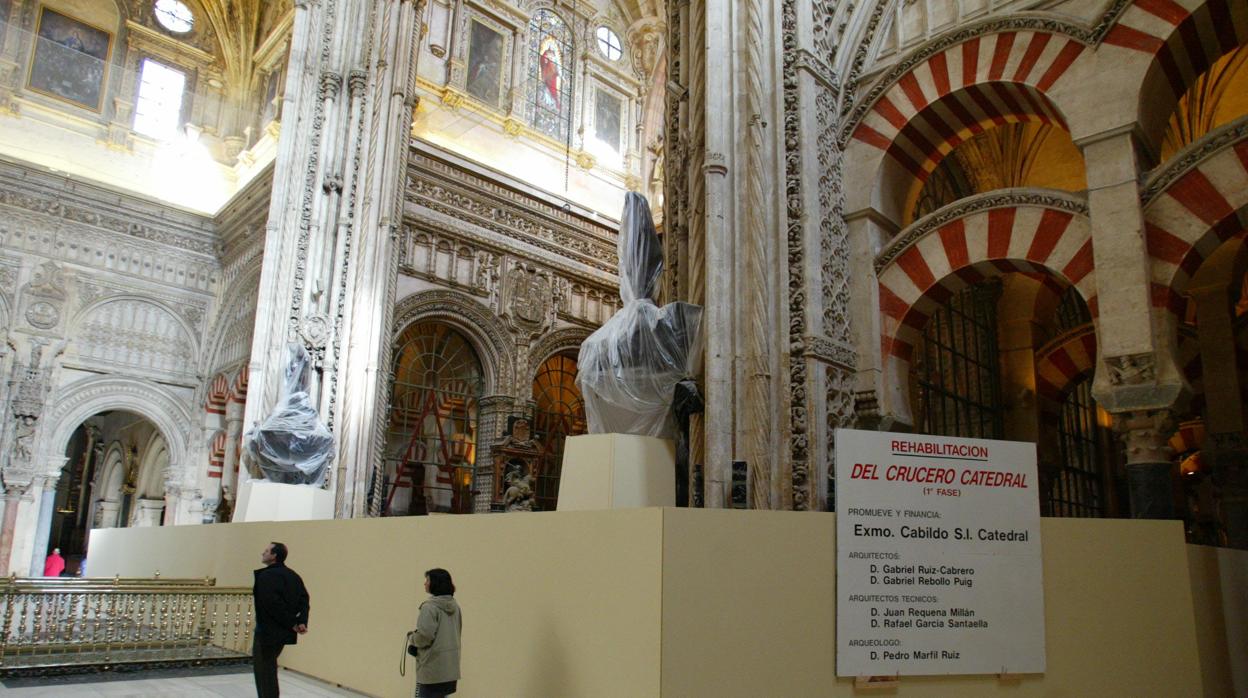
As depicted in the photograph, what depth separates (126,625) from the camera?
7297 millimetres

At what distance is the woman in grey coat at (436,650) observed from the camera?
14.0 ft

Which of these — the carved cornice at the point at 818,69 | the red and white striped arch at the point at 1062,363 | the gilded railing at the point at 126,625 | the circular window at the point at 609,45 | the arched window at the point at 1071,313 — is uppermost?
the circular window at the point at 609,45

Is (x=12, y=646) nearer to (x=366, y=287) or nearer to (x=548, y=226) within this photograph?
(x=366, y=287)

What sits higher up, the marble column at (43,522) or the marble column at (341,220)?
the marble column at (341,220)

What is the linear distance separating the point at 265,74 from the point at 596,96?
7141mm

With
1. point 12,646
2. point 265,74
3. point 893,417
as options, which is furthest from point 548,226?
point 12,646

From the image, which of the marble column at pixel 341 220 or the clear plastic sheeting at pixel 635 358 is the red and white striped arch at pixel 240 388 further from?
the clear plastic sheeting at pixel 635 358

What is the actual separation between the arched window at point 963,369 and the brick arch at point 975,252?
7.88 feet

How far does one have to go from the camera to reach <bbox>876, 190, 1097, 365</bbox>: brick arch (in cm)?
670

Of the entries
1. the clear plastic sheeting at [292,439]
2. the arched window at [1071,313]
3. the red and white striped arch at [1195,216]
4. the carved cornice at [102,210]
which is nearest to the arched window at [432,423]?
the clear plastic sheeting at [292,439]

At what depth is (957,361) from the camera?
10.2 m

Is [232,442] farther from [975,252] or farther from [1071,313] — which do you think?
[1071,313]

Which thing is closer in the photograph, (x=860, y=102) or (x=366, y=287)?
(x=860, y=102)

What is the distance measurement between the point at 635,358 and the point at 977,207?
3292 millimetres
